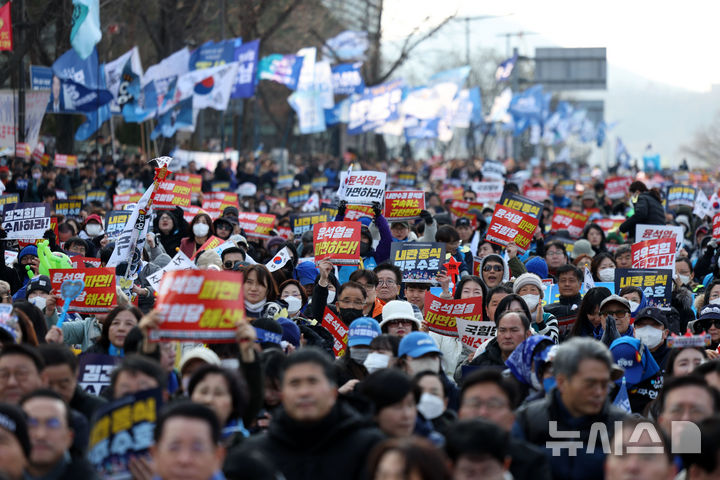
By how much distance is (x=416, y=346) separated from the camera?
721cm

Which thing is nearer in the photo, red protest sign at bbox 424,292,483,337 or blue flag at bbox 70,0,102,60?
red protest sign at bbox 424,292,483,337

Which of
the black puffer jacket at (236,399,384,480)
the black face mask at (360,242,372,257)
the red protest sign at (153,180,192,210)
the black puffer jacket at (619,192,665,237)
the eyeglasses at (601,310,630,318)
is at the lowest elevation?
the black puffer jacket at (236,399,384,480)

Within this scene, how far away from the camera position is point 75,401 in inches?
255

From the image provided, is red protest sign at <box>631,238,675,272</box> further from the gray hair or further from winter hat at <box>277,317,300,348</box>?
the gray hair

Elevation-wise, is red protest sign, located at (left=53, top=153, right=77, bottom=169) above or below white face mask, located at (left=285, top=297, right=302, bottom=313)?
above

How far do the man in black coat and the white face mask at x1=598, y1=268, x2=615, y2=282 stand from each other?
7842 mm

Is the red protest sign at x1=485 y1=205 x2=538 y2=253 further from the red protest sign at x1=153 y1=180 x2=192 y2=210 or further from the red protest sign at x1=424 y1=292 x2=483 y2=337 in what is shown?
the red protest sign at x1=153 y1=180 x2=192 y2=210

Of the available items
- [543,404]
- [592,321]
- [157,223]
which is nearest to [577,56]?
[157,223]

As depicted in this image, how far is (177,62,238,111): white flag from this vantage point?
26.8 metres

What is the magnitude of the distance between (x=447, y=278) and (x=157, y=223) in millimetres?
4440

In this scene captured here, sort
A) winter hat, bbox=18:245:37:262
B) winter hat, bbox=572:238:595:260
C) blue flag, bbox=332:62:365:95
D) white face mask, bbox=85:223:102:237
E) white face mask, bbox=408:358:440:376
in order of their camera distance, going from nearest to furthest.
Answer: white face mask, bbox=408:358:440:376
winter hat, bbox=18:245:37:262
winter hat, bbox=572:238:595:260
white face mask, bbox=85:223:102:237
blue flag, bbox=332:62:365:95

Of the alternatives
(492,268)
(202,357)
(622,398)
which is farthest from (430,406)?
(492,268)

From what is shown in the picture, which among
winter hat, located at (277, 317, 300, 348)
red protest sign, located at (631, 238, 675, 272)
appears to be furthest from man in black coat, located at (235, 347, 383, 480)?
red protest sign, located at (631, 238, 675, 272)

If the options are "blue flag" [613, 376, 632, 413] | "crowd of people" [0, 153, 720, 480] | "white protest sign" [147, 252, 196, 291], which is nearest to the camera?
"crowd of people" [0, 153, 720, 480]
